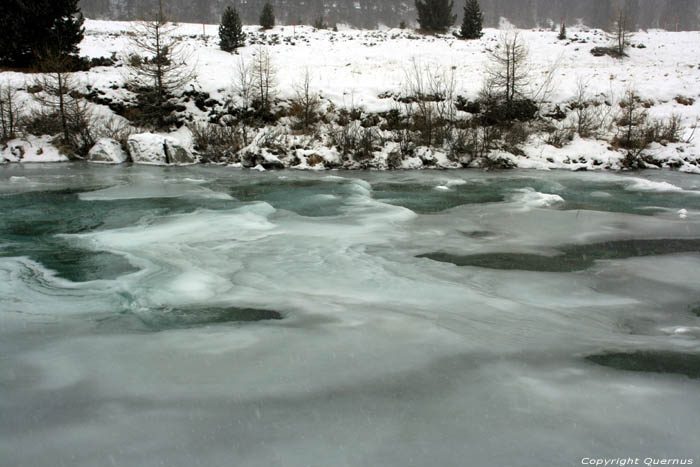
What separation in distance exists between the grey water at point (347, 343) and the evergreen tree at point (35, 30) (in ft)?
66.7

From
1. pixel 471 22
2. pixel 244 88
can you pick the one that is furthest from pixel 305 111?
pixel 471 22

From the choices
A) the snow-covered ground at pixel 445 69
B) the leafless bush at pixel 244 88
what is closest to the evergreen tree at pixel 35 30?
the snow-covered ground at pixel 445 69

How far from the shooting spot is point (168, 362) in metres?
3.04

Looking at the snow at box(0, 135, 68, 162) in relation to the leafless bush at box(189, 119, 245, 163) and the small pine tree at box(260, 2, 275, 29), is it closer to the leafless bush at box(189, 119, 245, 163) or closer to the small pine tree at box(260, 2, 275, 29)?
the leafless bush at box(189, 119, 245, 163)

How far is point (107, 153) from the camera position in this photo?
17234 millimetres

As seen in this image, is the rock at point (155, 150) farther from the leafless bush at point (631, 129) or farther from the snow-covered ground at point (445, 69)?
the leafless bush at point (631, 129)

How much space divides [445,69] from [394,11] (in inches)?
3140

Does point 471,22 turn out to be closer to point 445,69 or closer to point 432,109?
point 445,69

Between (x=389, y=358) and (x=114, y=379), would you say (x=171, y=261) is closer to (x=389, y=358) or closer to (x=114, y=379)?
(x=114, y=379)

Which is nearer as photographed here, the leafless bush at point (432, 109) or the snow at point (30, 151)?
the snow at point (30, 151)

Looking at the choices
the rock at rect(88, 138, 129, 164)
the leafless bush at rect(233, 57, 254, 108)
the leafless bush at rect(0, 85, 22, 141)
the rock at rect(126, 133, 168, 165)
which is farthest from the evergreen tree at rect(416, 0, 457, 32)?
the leafless bush at rect(0, 85, 22, 141)

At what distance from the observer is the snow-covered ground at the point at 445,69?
17438 mm

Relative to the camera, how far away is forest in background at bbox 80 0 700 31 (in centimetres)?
8419

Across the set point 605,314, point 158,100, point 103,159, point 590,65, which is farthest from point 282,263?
point 590,65
